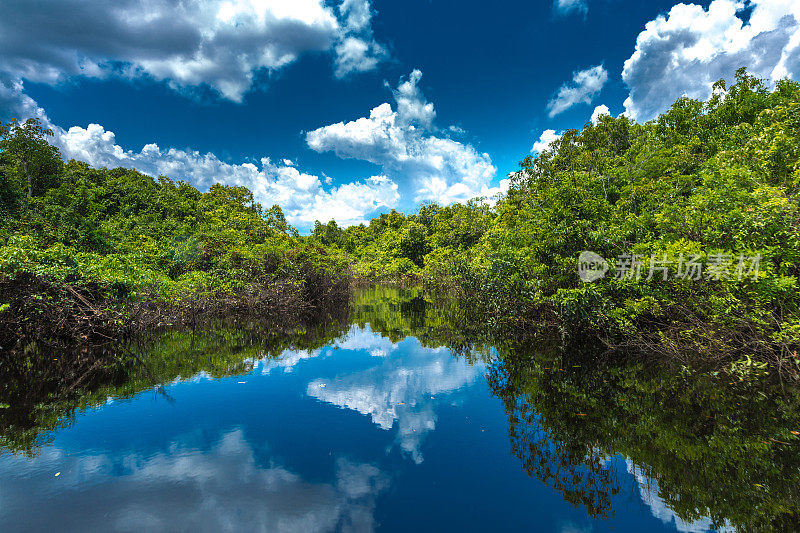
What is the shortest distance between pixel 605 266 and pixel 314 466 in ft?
28.3

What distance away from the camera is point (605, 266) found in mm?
9062

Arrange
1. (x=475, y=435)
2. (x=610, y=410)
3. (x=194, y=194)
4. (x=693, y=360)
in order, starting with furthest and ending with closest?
A: (x=194, y=194) < (x=693, y=360) < (x=610, y=410) < (x=475, y=435)

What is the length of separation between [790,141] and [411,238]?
35139mm

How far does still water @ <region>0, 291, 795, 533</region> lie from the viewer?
12.0 feet

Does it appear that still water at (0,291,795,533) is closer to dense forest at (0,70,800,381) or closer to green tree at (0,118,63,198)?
dense forest at (0,70,800,381)

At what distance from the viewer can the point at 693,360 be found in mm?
8242

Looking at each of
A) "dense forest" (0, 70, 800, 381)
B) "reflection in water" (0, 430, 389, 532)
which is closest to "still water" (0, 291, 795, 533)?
"reflection in water" (0, 430, 389, 532)

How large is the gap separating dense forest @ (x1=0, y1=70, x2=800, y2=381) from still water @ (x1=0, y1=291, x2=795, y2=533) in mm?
4014

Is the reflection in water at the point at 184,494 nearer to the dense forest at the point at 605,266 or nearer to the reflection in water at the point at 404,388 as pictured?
the reflection in water at the point at 404,388

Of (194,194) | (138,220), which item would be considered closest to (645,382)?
(138,220)

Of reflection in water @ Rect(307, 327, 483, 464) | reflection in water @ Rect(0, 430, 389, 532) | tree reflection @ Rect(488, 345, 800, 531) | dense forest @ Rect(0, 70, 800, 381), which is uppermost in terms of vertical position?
dense forest @ Rect(0, 70, 800, 381)

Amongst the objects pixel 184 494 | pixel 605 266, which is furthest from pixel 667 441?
pixel 184 494

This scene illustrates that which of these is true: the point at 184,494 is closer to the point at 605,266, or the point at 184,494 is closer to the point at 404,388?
the point at 404,388

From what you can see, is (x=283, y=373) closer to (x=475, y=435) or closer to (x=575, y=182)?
(x=475, y=435)
